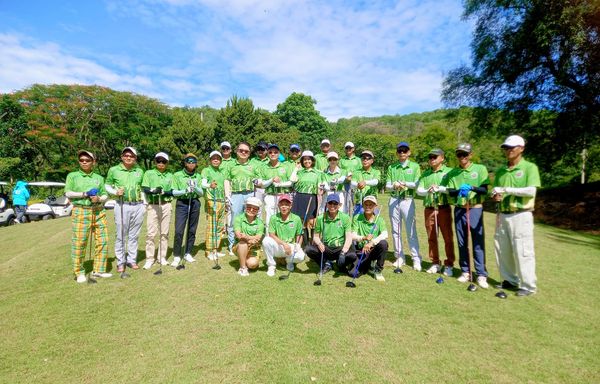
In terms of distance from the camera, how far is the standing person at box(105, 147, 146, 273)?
22.0 ft

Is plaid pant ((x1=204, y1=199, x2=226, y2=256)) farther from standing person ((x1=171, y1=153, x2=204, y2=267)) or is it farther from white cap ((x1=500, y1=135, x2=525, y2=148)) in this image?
white cap ((x1=500, y1=135, x2=525, y2=148))

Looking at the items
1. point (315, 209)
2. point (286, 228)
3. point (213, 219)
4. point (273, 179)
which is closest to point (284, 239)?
point (286, 228)

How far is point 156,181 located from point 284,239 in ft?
10.2

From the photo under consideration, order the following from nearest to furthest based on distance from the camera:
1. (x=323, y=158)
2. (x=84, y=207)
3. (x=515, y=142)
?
Result: (x=515, y=142)
(x=84, y=207)
(x=323, y=158)

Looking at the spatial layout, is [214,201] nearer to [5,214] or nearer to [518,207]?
[518,207]

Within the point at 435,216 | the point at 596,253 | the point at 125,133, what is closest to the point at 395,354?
the point at 435,216

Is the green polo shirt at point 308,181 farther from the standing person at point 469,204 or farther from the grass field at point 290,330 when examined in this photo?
the standing person at point 469,204

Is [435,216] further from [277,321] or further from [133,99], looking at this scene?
[133,99]

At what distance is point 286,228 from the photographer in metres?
6.70

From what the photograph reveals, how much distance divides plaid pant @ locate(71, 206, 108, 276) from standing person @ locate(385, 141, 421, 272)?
238 inches

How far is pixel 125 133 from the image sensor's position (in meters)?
36.7

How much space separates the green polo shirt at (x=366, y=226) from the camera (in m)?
6.40

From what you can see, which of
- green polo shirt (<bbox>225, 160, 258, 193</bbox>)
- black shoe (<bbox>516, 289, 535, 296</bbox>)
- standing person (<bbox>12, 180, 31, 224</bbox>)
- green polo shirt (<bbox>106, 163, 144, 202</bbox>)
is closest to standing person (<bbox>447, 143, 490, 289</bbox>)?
black shoe (<bbox>516, 289, 535, 296</bbox>)

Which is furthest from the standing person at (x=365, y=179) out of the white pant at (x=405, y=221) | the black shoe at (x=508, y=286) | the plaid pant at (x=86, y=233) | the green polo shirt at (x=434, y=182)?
the plaid pant at (x=86, y=233)
